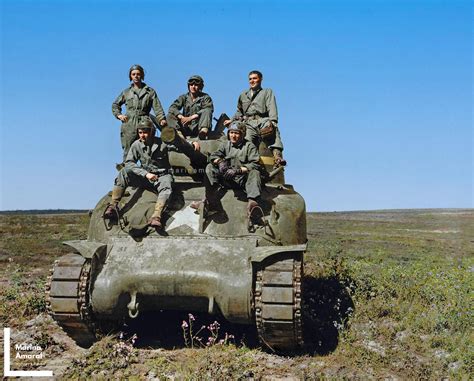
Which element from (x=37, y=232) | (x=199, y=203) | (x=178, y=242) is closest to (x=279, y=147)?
(x=199, y=203)

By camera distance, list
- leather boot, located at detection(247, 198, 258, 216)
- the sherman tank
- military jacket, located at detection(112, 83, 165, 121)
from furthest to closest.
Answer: military jacket, located at detection(112, 83, 165, 121) < leather boot, located at detection(247, 198, 258, 216) < the sherman tank

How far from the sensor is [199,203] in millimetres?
7988

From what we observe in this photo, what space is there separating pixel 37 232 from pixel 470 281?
18.6 m

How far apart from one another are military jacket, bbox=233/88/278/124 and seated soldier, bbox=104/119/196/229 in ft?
7.83

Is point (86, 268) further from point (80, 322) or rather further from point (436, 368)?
point (436, 368)

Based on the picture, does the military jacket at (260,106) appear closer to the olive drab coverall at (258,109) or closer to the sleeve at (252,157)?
the olive drab coverall at (258,109)

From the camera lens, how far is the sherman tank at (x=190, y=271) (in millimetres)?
6824

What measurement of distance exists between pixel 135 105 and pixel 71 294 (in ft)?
13.5

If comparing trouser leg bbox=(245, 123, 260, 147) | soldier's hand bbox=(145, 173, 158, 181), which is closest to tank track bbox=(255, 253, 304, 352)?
soldier's hand bbox=(145, 173, 158, 181)

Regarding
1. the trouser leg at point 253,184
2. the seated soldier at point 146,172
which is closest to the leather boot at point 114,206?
the seated soldier at point 146,172

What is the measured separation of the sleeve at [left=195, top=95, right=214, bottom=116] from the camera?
33.6 feet

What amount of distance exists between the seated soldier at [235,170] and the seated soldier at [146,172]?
50cm

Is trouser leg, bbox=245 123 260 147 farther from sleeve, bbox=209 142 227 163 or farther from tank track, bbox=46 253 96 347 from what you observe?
tank track, bbox=46 253 96 347

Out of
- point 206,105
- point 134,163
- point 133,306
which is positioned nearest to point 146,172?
point 134,163
